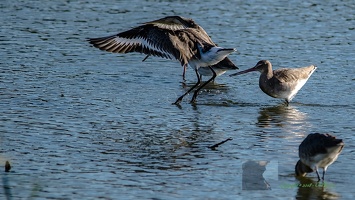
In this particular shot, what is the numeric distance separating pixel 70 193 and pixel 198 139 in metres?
2.53

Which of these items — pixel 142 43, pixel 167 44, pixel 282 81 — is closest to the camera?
pixel 167 44

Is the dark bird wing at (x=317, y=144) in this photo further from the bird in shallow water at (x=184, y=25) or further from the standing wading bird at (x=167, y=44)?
the bird in shallow water at (x=184, y=25)

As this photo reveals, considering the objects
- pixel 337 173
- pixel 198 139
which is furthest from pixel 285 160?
pixel 198 139

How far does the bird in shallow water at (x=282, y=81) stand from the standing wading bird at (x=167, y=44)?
2.50ft

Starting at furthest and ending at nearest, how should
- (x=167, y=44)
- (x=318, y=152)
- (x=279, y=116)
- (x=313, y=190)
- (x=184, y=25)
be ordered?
(x=184, y=25)
(x=167, y=44)
(x=279, y=116)
(x=313, y=190)
(x=318, y=152)

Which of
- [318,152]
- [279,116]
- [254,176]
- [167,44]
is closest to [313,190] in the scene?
[318,152]

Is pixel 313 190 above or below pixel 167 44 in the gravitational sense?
below

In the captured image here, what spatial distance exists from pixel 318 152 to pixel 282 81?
13.5ft

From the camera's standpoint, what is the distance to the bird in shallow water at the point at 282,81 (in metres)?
11.8

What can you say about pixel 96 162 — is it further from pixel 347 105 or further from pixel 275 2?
pixel 275 2

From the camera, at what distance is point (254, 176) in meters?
8.20

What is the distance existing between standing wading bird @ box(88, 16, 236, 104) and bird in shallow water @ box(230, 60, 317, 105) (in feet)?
2.50

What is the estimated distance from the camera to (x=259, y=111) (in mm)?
11336

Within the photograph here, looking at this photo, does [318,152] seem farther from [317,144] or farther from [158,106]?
[158,106]
